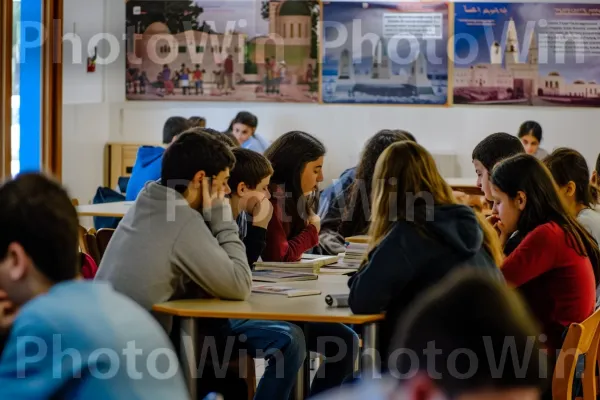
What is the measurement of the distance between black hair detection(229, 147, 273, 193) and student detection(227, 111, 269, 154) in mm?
4701

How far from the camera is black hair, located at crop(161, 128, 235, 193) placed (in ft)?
10.6

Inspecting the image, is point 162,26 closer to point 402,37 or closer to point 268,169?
point 402,37

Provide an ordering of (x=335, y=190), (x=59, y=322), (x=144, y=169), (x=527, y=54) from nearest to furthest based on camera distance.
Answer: (x=59, y=322) < (x=335, y=190) < (x=144, y=169) < (x=527, y=54)

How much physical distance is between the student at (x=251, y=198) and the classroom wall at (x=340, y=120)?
209 inches

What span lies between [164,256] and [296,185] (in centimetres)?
Result: 140

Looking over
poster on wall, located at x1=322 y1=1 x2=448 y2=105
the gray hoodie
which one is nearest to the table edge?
the gray hoodie

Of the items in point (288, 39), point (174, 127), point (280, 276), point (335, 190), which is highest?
point (288, 39)

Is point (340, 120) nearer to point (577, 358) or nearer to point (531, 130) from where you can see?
point (531, 130)

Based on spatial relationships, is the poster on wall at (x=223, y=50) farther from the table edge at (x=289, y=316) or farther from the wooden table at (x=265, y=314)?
the table edge at (x=289, y=316)

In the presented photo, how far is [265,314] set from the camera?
295cm

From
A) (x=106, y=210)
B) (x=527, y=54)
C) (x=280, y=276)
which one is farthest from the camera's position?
(x=527, y=54)

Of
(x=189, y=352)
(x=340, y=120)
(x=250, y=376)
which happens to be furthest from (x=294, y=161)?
(x=340, y=120)

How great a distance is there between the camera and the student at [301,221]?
13.3 ft

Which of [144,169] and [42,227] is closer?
[42,227]
